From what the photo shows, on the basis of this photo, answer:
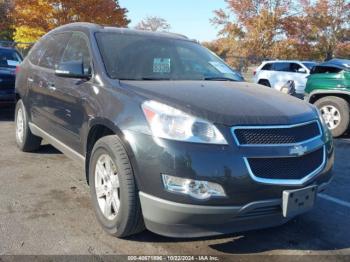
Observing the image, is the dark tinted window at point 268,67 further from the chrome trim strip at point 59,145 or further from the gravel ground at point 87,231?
the chrome trim strip at point 59,145

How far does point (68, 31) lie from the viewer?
495 cm

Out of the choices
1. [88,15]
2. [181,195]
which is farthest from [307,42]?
[181,195]

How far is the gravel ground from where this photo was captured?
3.33 m

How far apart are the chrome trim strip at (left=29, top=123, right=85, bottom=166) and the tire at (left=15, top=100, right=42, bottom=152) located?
0.76ft

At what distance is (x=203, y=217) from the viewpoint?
2939mm

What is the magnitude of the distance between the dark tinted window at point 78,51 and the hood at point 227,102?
71cm

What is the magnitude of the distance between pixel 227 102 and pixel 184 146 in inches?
24.8

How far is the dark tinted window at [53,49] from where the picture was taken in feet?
16.3

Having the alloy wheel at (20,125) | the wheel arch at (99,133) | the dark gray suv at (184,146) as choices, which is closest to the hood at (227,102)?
the dark gray suv at (184,146)

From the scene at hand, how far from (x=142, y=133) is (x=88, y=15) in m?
16.3

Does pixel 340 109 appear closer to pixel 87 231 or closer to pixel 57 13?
pixel 87 231

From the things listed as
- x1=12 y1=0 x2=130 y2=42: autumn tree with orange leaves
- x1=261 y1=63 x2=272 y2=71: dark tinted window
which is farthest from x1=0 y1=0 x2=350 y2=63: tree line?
x1=261 y1=63 x2=272 y2=71: dark tinted window

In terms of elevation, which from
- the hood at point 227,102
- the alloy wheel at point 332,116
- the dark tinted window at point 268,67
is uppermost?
the hood at point 227,102

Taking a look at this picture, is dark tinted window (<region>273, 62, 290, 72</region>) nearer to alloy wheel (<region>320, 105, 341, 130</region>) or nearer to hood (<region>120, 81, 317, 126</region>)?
alloy wheel (<region>320, 105, 341, 130</region>)
